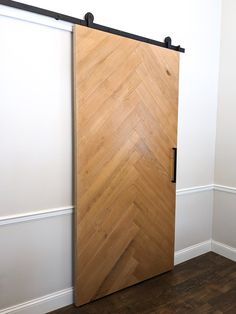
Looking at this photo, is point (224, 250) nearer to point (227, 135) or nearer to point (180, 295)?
point (180, 295)

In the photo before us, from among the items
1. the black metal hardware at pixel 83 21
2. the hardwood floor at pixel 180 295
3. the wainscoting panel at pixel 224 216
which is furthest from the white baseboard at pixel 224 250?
the black metal hardware at pixel 83 21

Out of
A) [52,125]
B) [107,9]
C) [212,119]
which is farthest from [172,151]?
[107,9]

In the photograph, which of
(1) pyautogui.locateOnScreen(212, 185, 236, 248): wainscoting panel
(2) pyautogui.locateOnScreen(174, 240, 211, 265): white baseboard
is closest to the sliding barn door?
(2) pyautogui.locateOnScreen(174, 240, 211, 265): white baseboard

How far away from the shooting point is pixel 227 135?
2914 mm

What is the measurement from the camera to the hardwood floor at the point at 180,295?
209 centimetres

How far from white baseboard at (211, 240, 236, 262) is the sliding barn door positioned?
76 cm

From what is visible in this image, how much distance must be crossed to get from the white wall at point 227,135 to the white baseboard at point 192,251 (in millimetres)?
167

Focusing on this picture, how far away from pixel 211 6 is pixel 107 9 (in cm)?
137

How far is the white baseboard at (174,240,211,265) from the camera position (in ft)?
9.25

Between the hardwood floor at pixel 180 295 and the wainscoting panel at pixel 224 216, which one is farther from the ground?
the wainscoting panel at pixel 224 216

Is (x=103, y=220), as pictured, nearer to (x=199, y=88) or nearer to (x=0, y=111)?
(x=0, y=111)

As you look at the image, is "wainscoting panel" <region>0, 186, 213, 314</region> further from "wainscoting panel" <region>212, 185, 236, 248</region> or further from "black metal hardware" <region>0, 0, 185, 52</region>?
"wainscoting panel" <region>212, 185, 236, 248</region>

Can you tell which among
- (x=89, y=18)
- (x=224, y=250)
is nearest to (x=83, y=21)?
(x=89, y=18)

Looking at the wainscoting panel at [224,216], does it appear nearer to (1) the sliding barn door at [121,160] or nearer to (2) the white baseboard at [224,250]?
(2) the white baseboard at [224,250]
